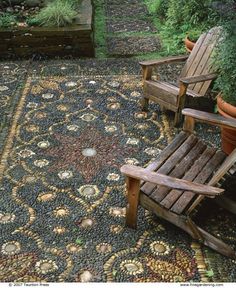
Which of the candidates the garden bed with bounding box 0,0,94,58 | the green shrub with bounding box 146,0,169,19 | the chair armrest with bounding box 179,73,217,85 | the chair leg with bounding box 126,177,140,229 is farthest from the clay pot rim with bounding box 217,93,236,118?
the green shrub with bounding box 146,0,169,19

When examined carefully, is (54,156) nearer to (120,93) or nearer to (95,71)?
(120,93)

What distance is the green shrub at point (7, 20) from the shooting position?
20.2 ft

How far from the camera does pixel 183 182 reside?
2721 millimetres

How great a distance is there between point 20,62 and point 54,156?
265cm

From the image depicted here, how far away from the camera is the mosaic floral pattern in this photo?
2.80 metres

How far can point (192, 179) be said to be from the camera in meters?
3.08

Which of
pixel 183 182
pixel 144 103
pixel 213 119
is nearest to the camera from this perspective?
pixel 183 182

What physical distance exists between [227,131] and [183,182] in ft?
3.91

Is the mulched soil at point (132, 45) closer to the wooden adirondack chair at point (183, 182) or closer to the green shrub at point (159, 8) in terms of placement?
the green shrub at point (159, 8)

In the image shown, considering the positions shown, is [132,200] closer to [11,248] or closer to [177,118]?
[11,248]

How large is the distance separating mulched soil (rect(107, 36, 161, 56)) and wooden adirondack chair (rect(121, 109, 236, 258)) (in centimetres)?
319

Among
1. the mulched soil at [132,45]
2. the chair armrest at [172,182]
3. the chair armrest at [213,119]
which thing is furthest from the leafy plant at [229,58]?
the mulched soil at [132,45]

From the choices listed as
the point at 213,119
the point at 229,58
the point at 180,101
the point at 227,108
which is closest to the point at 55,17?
the point at 180,101

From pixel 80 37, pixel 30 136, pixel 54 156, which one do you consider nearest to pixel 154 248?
pixel 54 156
